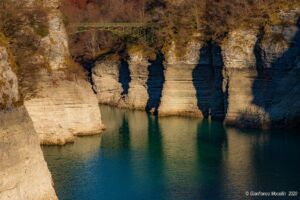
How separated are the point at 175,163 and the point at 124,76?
89.8 ft

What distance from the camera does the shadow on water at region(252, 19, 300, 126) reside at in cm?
5175

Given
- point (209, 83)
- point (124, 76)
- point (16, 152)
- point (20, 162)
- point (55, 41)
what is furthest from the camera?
point (124, 76)

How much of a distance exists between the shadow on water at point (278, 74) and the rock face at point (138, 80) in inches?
532

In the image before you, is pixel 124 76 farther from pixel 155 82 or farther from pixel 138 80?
pixel 155 82

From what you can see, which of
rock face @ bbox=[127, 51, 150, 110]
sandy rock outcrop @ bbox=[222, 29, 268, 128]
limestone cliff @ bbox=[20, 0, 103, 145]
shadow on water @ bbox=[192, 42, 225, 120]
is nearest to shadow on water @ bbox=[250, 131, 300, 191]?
sandy rock outcrop @ bbox=[222, 29, 268, 128]

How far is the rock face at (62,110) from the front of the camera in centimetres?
4659

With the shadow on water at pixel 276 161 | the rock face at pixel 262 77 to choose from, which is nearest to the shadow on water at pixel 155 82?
the rock face at pixel 262 77

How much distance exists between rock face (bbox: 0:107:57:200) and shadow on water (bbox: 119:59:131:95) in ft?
121

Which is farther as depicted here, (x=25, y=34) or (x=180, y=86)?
(x=180, y=86)

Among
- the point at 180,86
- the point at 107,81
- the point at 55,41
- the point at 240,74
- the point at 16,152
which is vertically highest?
the point at 55,41

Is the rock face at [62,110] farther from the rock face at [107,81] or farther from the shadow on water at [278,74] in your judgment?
the rock face at [107,81]

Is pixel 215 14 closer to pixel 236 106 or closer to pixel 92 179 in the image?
pixel 236 106

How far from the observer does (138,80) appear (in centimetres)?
6419

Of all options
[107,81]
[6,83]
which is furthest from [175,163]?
[107,81]
